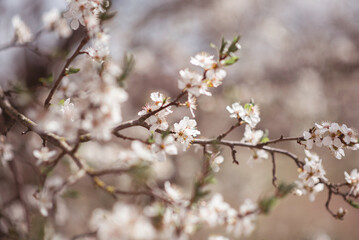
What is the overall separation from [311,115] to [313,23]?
6.60 ft

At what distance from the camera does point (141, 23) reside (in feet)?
19.0

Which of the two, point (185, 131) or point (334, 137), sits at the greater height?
point (334, 137)

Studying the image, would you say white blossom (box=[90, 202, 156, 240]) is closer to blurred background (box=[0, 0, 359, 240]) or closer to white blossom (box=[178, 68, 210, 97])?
white blossom (box=[178, 68, 210, 97])

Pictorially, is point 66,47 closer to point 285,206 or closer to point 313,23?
point 313,23

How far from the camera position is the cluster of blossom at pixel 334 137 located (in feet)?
3.92

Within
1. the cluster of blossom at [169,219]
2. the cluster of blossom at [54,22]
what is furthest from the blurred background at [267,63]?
the cluster of blossom at [169,219]

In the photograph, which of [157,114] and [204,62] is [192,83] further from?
[157,114]

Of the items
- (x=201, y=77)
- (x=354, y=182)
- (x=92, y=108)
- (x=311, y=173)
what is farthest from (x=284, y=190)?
(x=92, y=108)

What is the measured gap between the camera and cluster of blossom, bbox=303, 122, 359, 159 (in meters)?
1.20

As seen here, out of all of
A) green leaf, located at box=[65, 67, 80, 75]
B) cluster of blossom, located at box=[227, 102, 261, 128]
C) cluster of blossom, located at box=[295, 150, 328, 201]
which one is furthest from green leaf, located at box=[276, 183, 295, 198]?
green leaf, located at box=[65, 67, 80, 75]

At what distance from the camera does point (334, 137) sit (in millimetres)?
1219

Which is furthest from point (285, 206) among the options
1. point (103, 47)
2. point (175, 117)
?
point (103, 47)

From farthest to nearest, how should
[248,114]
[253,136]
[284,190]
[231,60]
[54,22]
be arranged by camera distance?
[54,22] < [253,136] < [248,114] < [284,190] < [231,60]

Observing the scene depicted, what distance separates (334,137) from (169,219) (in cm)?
77
